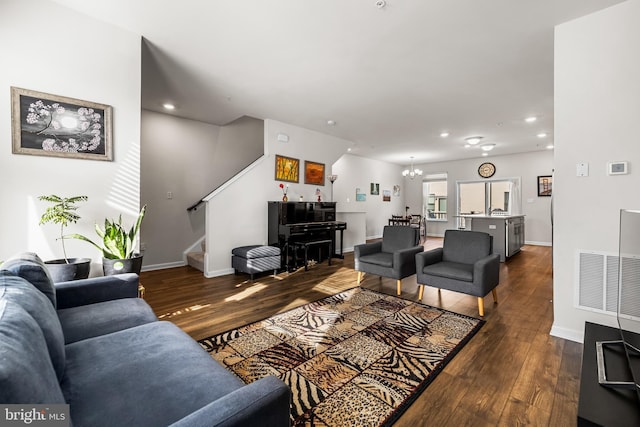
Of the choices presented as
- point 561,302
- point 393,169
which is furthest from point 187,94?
point 393,169

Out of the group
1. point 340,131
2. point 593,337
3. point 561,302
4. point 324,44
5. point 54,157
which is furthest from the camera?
point 340,131

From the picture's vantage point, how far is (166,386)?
108 cm

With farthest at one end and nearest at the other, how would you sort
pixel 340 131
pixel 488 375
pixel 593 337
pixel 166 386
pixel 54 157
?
pixel 340 131, pixel 54 157, pixel 488 375, pixel 593 337, pixel 166 386

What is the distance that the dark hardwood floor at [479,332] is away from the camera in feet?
5.38

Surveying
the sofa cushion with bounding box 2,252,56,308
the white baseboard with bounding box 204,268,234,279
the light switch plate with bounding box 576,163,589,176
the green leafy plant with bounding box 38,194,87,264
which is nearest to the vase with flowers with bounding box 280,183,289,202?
the white baseboard with bounding box 204,268,234,279

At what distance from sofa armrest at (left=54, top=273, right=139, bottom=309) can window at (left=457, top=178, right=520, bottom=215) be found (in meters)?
8.55

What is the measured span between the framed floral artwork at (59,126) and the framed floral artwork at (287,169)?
3.03m

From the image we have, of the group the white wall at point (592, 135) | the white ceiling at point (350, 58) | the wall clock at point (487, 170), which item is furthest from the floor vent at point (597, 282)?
the wall clock at point (487, 170)

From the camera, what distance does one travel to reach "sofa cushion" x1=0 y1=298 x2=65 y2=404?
598 millimetres

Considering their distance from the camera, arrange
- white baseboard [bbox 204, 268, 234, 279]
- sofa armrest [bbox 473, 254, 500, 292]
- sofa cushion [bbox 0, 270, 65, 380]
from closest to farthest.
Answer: sofa cushion [bbox 0, 270, 65, 380] < sofa armrest [bbox 473, 254, 500, 292] < white baseboard [bbox 204, 268, 234, 279]

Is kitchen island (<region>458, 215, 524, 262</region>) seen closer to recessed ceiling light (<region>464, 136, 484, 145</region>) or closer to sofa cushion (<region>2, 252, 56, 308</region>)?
recessed ceiling light (<region>464, 136, 484, 145</region>)

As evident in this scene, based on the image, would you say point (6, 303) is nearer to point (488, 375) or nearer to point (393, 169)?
point (488, 375)

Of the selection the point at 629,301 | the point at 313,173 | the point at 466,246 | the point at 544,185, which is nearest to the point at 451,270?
the point at 466,246

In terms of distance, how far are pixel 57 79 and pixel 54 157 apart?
0.68 metres
